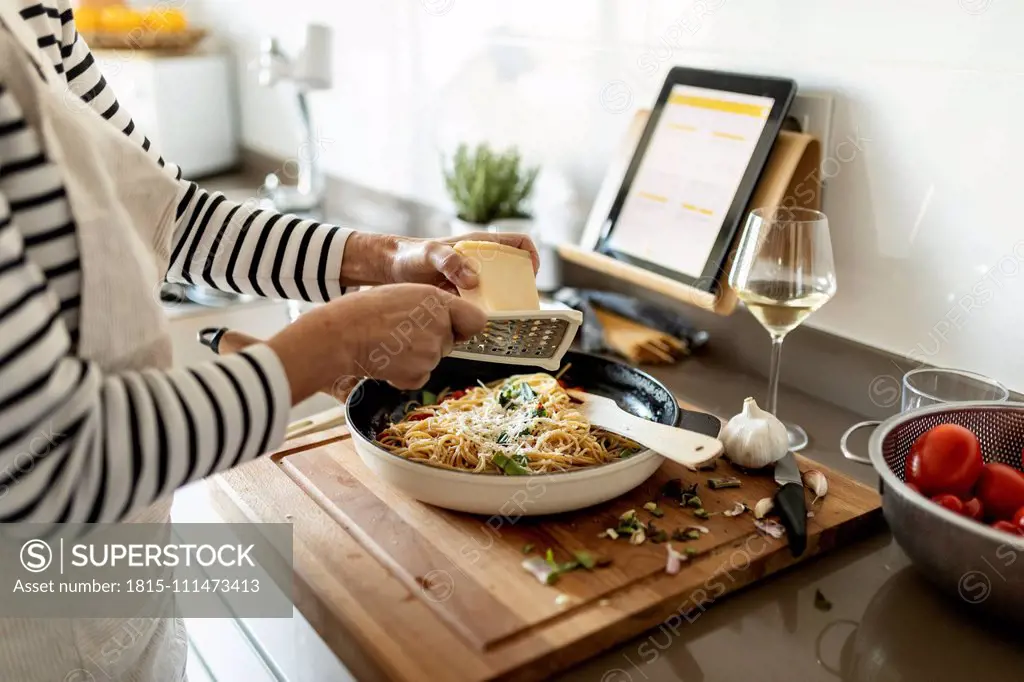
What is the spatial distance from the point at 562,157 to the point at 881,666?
106 cm

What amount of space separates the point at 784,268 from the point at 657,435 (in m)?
0.29

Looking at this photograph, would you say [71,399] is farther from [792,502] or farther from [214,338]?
[792,502]

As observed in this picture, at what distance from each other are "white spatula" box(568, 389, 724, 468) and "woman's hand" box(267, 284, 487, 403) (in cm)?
22

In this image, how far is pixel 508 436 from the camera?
39.2 inches

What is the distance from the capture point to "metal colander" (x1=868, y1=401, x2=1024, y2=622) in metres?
0.75

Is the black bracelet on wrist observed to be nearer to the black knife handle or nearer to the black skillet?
the black skillet

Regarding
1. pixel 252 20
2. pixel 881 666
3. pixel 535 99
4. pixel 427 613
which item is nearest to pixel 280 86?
pixel 252 20

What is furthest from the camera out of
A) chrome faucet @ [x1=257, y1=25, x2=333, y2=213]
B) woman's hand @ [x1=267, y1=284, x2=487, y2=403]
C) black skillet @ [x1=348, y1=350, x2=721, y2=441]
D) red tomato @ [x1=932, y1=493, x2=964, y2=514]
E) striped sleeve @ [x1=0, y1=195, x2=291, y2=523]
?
chrome faucet @ [x1=257, y1=25, x2=333, y2=213]

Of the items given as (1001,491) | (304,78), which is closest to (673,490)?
(1001,491)

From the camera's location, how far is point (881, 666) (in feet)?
2.54

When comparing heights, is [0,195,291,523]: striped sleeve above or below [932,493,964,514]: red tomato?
above

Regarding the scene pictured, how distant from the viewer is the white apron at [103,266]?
66 cm

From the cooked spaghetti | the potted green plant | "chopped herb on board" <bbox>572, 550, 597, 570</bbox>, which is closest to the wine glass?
the cooked spaghetti

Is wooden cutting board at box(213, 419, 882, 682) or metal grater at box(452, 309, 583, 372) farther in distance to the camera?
metal grater at box(452, 309, 583, 372)
